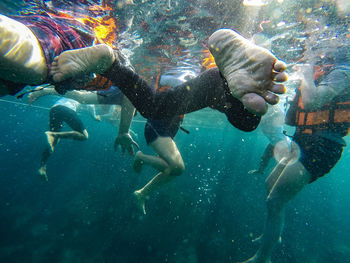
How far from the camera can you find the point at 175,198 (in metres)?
12.5

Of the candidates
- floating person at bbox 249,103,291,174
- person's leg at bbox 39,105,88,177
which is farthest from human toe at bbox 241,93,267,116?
person's leg at bbox 39,105,88,177

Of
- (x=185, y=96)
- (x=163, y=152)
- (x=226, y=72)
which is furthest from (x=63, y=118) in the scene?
(x=226, y=72)

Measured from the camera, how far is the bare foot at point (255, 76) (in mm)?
1703

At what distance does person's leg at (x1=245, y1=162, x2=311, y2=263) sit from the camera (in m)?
4.21

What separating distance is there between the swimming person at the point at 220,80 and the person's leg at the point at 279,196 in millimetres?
3020

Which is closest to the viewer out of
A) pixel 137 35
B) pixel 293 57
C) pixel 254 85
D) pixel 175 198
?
pixel 254 85

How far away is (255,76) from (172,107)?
4.92ft

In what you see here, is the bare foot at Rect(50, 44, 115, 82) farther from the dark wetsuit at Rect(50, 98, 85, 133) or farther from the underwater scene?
the dark wetsuit at Rect(50, 98, 85, 133)

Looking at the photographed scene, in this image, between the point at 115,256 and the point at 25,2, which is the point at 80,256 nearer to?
the point at 115,256

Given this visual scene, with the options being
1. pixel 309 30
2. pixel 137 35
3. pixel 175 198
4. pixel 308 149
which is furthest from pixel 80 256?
pixel 309 30

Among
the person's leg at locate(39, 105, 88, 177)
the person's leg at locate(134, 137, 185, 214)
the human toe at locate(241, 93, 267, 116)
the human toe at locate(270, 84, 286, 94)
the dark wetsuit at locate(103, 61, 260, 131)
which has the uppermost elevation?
the human toe at locate(270, 84, 286, 94)

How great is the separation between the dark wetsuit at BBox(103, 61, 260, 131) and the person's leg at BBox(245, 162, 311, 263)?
297cm

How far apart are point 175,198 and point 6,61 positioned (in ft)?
39.9

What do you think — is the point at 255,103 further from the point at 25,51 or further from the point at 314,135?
the point at 314,135
